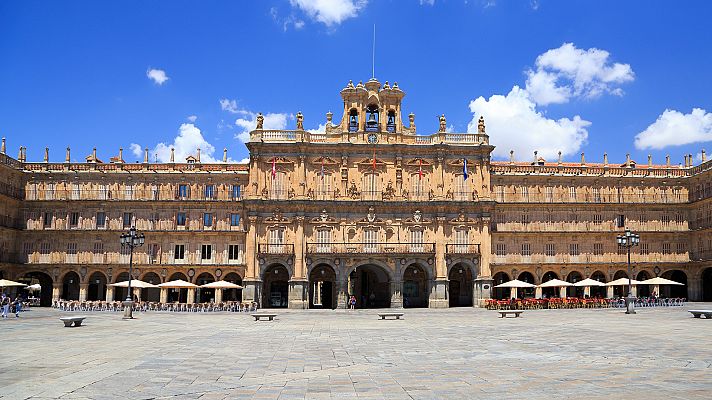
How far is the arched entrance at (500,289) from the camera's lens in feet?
218

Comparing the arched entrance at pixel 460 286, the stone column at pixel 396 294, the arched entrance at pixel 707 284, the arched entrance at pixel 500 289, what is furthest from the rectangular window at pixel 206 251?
the arched entrance at pixel 707 284

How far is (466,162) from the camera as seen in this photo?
62.6 metres

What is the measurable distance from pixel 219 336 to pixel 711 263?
176ft

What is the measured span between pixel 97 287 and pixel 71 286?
2.50 m

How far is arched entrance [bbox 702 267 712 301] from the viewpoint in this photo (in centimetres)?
6750

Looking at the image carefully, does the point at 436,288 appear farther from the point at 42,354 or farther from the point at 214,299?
the point at 42,354

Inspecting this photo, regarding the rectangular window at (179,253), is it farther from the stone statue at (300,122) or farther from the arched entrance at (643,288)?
the arched entrance at (643,288)

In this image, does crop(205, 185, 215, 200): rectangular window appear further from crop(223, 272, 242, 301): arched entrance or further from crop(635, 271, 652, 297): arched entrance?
crop(635, 271, 652, 297): arched entrance

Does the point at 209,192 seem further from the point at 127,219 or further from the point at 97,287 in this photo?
the point at 97,287

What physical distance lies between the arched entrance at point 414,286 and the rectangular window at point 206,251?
742 inches

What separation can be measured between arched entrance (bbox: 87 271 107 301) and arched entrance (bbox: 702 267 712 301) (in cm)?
5979

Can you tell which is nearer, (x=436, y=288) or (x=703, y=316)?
(x=703, y=316)

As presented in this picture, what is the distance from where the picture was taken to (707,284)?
6844 centimetres

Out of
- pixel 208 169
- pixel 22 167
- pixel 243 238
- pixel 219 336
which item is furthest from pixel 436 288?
pixel 22 167
